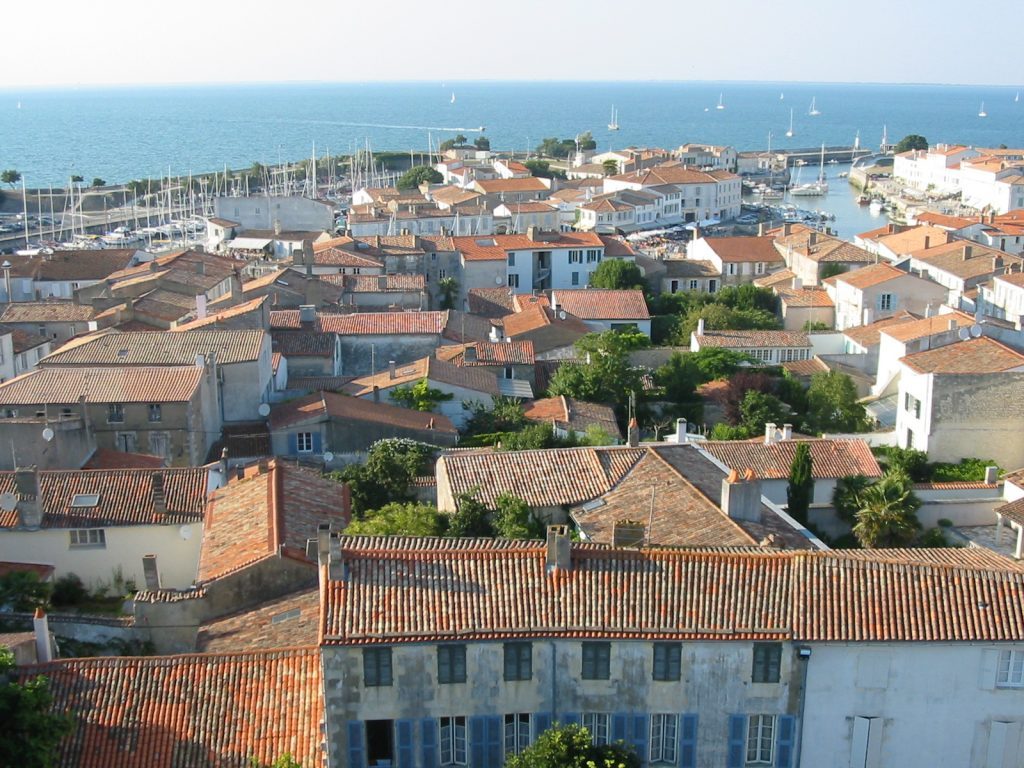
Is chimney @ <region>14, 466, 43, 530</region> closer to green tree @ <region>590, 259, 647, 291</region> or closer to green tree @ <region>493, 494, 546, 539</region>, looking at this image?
green tree @ <region>493, 494, 546, 539</region>

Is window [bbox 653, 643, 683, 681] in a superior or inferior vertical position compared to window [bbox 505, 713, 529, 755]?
superior

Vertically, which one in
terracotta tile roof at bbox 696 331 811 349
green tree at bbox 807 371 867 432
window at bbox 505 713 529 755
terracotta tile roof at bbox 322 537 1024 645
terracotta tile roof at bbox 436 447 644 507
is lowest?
green tree at bbox 807 371 867 432

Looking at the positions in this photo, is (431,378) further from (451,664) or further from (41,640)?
(451,664)

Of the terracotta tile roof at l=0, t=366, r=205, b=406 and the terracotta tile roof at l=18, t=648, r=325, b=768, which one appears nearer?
the terracotta tile roof at l=18, t=648, r=325, b=768

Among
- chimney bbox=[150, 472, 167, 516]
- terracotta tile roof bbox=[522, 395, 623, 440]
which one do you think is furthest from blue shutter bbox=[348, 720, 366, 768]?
terracotta tile roof bbox=[522, 395, 623, 440]

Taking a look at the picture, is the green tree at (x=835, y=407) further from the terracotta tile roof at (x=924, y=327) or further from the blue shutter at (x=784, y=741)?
the blue shutter at (x=784, y=741)

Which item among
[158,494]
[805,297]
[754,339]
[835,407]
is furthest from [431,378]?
[805,297]

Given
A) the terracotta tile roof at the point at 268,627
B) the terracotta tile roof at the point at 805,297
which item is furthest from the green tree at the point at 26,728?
the terracotta tile roof at the point at 805,297
